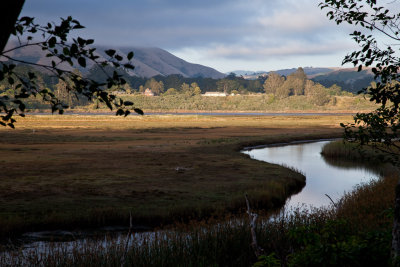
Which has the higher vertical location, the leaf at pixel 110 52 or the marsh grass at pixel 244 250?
the leaf at pixel 110 52

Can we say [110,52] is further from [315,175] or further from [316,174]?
[316,174]

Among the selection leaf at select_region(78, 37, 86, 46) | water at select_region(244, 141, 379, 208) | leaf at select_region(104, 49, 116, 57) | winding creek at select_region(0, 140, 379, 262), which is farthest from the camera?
water at select_region(244, 141, 379, 208)

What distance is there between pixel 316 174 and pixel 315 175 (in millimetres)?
585

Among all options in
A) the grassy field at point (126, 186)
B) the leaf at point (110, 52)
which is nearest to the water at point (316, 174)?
the grassy field at point (126, 186)

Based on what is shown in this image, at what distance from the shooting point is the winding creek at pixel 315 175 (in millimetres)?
24553

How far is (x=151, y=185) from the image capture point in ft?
84.8

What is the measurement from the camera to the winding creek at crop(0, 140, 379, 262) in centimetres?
2455

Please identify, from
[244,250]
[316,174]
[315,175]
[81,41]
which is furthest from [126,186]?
[81,41]

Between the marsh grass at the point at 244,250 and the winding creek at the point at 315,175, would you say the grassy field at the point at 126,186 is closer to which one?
the winding creek at the point at 315,175

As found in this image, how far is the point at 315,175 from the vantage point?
3466 centimetres

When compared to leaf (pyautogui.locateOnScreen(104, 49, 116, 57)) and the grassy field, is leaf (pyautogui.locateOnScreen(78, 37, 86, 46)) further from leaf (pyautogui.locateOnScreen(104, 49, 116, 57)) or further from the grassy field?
the grassy field

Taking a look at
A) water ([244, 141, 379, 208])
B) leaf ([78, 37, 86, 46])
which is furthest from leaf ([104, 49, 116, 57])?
water ([244, 141, 379, 208])

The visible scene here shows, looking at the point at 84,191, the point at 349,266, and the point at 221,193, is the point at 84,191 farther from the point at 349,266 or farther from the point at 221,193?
the point at 349,266

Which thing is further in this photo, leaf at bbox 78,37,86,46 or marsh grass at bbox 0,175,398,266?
marsh grass at bbox 0,175,398,266
